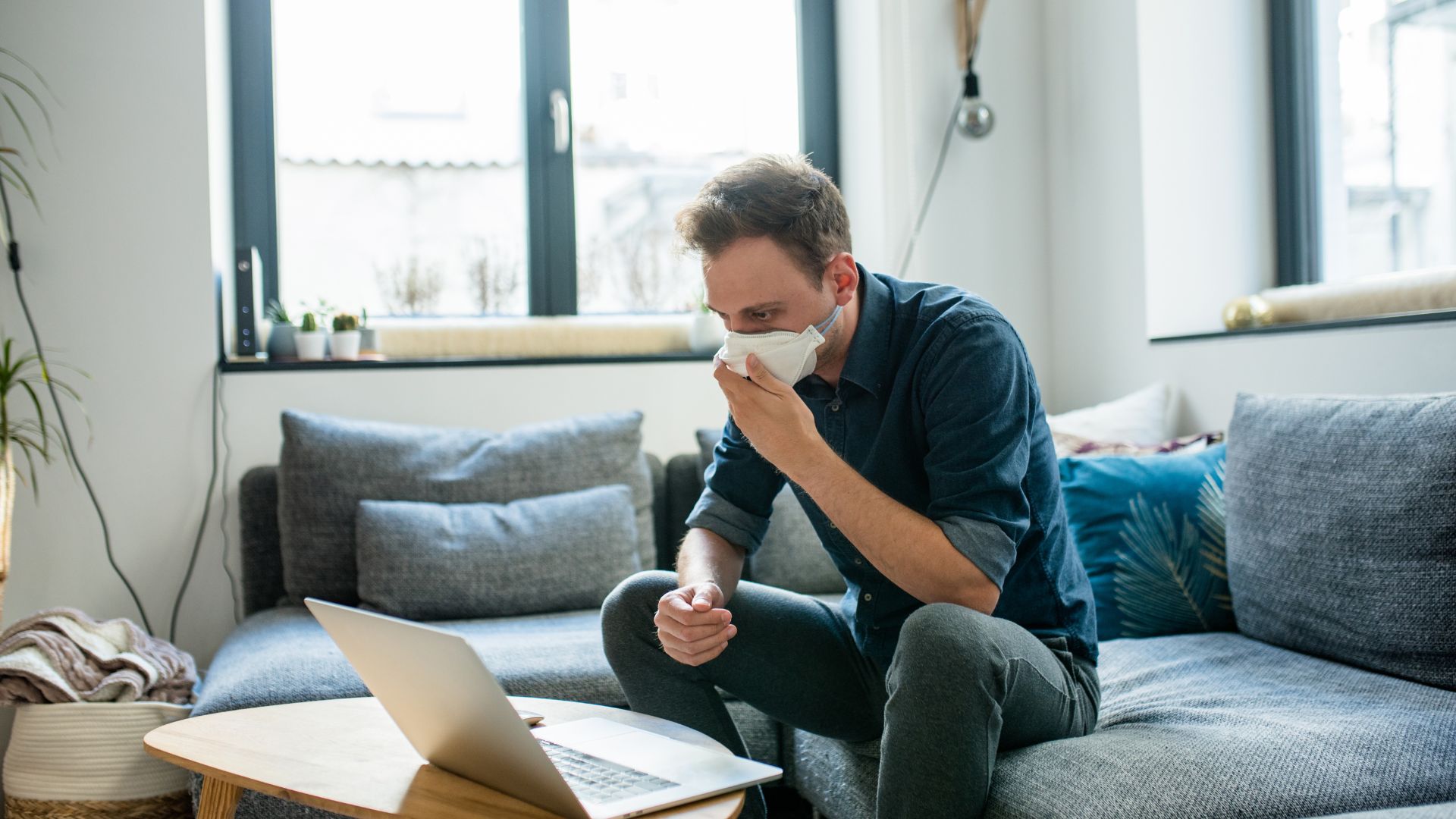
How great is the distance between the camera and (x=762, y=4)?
3410mm

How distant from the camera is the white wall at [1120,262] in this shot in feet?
7.43

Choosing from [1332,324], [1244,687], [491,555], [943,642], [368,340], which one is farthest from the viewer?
[368,340]

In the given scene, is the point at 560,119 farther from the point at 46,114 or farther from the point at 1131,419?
the point at 1131,419

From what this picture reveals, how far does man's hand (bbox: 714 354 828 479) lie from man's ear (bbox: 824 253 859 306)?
138 millimetres

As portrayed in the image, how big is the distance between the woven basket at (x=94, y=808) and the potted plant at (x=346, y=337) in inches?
45.0

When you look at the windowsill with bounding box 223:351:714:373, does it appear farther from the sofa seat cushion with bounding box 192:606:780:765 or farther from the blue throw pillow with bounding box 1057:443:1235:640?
the blue throw pillow with bounding box 1057:443:1235:640

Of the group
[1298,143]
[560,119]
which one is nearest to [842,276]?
[1298,143]

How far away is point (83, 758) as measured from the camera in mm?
1869

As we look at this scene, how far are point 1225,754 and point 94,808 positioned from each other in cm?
171

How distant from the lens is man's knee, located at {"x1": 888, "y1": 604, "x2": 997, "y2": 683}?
46.4 inches

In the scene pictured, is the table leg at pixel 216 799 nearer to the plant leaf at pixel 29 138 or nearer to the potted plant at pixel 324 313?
the potted plant at pixel 324 313

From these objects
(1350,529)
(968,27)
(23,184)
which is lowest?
(1350,529)

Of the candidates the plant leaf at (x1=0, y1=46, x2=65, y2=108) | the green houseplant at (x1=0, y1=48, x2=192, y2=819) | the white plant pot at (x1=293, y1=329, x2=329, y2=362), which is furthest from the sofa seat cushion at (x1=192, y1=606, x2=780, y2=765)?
the plant leaf at (x1=0, y1=46, x2=65, y2=108)

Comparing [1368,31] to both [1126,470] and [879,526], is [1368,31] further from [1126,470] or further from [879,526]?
[879,526]
